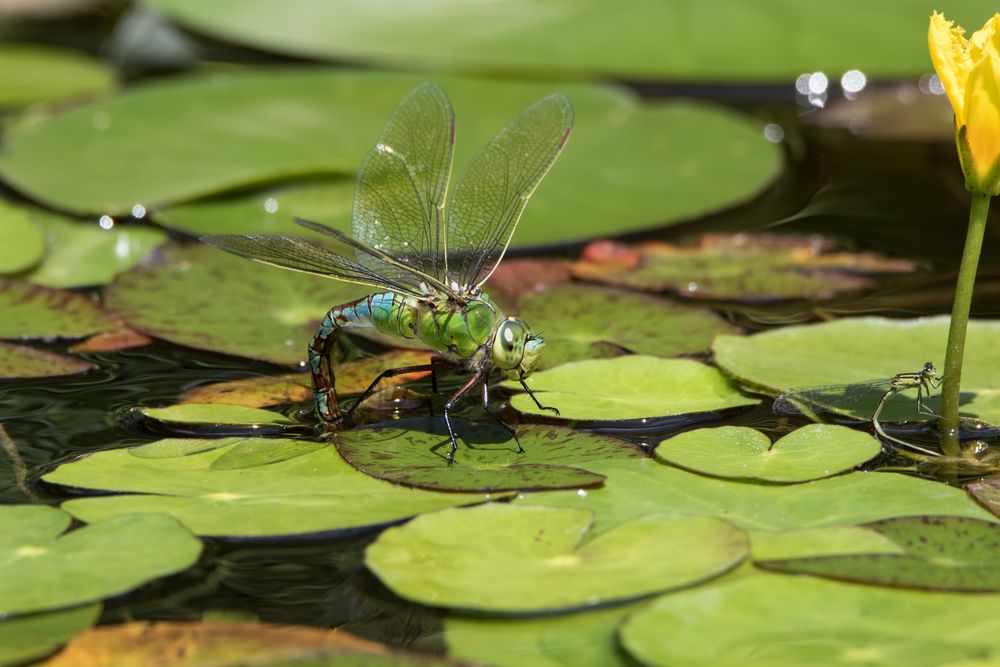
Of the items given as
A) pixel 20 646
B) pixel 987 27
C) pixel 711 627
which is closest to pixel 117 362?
pixel 20 646

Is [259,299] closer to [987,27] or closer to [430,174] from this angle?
[430,174]

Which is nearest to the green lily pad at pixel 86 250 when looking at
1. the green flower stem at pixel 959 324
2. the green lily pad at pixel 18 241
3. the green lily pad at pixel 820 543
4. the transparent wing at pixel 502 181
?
the green lily pad at pixel 18 241

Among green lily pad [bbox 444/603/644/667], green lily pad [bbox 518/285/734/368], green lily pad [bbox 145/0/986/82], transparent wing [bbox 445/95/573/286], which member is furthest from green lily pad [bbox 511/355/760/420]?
green lily pad [bbox 145/0/986/82]

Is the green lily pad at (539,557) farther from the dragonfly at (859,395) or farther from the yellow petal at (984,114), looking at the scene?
the yellow petal at (984,114)

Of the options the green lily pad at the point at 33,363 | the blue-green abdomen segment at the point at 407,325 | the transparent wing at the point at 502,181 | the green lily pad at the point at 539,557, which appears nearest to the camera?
the green lily pad at the point at 539,557

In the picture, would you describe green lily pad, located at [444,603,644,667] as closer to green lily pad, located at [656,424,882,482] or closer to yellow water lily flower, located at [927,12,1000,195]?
green lily pad, located at [656,424,882,482]
